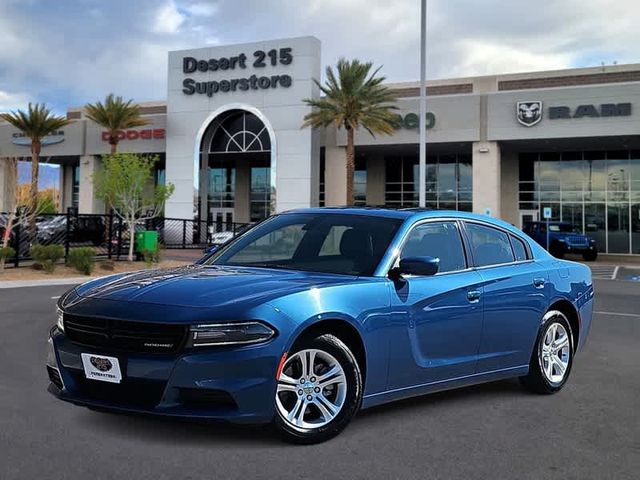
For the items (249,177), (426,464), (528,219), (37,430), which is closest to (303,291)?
(426,464)

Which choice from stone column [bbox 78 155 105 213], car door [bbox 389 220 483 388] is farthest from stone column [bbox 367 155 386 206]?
car door [bbox 389 220 483 388]

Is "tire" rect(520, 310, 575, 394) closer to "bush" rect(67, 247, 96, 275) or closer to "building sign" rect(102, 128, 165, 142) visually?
"bush" rect(67, 247, 96, 275)

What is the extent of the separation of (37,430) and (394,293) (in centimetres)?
257

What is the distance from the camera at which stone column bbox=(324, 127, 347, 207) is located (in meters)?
41.5

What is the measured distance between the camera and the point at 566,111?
35.8m

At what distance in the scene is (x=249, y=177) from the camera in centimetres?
4997

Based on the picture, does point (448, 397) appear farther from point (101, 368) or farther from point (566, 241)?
point (566, 241)

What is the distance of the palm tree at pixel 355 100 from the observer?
34938mm

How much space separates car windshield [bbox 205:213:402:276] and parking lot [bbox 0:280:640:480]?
45.8 inches

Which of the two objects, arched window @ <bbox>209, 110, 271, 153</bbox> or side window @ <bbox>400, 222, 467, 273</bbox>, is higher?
arched window @ <bbox>209, 110, 271, 153</bbox>

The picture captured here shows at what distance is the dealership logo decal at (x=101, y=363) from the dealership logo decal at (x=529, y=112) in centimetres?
3564

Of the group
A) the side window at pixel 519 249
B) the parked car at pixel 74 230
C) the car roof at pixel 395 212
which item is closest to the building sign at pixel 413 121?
the parked car at pixel 74 230

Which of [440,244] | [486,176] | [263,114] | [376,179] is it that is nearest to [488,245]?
[440,244]

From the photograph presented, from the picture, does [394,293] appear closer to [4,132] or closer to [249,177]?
[249,177]
